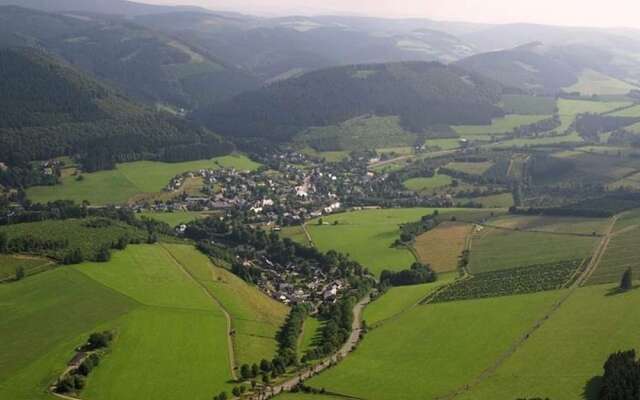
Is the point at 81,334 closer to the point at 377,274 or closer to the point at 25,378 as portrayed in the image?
the point at 25,378

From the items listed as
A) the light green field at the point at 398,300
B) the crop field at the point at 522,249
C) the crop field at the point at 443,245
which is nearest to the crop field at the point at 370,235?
the crop field at the point at 443,245

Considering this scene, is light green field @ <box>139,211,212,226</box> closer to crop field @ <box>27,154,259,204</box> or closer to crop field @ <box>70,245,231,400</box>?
crop field @ <box>27,154,259,204</box>

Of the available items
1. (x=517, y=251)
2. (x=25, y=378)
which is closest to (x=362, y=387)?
(x=25, y=378)

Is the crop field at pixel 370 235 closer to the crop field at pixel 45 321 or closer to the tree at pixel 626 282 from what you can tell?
the tree at pixel 626 282

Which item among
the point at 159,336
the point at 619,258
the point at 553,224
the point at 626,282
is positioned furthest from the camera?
the point at 553,224

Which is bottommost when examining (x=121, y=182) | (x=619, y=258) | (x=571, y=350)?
(x=121, y=182)

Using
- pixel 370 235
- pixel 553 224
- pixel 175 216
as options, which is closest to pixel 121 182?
pixel 175 216

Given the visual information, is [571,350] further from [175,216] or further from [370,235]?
[175,216]
